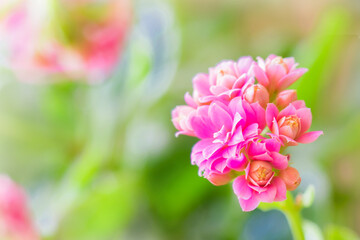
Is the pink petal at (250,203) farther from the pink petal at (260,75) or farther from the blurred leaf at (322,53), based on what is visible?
the blurred leaf at (322,53)

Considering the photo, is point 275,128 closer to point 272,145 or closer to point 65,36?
point 272,145

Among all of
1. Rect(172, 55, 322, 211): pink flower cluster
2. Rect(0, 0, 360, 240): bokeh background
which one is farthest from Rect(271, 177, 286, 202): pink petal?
Rect(0, 0, 360, 240): bokeh background

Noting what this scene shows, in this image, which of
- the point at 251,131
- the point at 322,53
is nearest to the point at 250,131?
the point at 251,131

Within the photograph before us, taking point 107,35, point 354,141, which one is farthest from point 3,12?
point 354,141

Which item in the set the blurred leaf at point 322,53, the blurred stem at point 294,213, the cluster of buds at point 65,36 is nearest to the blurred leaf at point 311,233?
the blurred stem at point 294,213

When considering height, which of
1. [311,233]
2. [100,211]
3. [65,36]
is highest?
[65,36]

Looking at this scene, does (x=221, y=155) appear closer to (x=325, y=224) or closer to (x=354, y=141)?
(x=325, y=224)

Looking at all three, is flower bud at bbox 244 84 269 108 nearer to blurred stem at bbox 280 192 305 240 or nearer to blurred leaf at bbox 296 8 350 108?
blurred stem at bbox 280 192 305 240
